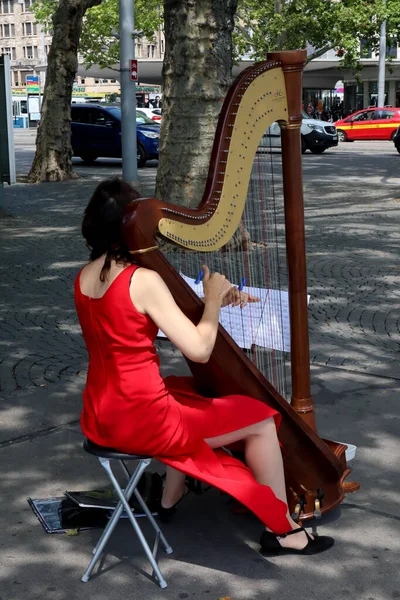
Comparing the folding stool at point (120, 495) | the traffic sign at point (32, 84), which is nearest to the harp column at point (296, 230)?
the folding stool at point (120, 495)

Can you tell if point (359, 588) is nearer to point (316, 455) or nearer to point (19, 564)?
point (316, 455)

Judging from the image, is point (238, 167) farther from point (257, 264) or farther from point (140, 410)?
point (257, 264)

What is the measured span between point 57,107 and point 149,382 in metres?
17.8

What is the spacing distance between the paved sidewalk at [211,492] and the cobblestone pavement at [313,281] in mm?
21

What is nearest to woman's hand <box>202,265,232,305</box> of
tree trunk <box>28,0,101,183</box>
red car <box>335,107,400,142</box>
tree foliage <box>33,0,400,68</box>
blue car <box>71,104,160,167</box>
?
tree trunk <box>28,0,101,183</box>

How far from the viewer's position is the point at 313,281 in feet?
28.9

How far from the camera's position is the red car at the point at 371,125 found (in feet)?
121

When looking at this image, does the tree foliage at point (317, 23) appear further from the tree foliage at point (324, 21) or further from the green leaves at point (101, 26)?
the green leaves at point (101, 26)

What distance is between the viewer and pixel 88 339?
11.2 ft

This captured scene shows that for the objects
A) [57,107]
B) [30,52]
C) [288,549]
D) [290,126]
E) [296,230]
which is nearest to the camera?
[288,549]

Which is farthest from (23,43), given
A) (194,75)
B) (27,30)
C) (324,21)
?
(194,75)

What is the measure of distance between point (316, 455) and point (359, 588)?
58cm

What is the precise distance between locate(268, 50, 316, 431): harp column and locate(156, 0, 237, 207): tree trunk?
18.9 ft

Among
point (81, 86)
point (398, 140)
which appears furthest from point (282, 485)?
A: point (81, 86)
